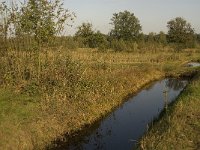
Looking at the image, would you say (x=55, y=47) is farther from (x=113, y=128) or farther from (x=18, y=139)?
(x=18, y=139)

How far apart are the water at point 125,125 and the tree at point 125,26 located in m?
65.4

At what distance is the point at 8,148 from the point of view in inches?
427

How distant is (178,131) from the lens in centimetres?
1055

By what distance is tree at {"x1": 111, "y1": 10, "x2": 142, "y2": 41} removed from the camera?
88.8 m

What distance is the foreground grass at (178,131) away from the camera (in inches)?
379

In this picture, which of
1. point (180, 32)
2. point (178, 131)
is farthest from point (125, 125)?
point (180, 32)

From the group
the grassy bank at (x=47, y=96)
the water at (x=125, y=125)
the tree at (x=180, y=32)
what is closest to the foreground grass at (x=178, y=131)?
the water at (x=125, y=125)

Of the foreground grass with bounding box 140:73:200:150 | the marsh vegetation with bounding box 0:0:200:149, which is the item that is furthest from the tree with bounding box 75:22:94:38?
the foreground grass with bounding box 140:73:200:150

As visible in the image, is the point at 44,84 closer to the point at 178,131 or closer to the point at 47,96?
the point at 47,96

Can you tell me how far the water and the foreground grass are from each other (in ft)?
3.38

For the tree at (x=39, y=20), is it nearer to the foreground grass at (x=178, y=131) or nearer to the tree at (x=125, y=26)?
the foreground grass at (x=178, y=131)

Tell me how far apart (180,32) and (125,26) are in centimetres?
1570

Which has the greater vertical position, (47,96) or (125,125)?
(47,96)

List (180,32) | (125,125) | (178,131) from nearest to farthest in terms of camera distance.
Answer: (178,131)
(125,125)
(180,32)
